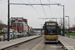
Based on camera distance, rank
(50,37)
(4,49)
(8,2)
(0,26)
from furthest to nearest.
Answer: (0,26), (8,2), (50,37), (4,49)

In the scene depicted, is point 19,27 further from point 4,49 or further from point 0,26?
point 4,49

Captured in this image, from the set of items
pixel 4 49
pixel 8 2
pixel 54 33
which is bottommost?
pixel 4 49

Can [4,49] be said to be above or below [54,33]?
below

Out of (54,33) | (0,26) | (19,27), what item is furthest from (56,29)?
(19,27)

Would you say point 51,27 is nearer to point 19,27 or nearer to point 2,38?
point 2,38

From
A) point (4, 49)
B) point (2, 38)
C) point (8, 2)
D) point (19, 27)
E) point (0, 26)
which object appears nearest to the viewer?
point (4, 49)

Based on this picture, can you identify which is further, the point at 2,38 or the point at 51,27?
the point at 2,38

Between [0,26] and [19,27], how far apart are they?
30.3 m

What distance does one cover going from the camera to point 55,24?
23.4m

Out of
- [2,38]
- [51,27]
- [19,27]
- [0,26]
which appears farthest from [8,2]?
[19,27]

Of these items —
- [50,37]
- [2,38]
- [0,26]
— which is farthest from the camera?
[0,26]

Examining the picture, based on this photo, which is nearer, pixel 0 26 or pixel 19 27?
pixel 0 26

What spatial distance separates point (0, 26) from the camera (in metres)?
98.4

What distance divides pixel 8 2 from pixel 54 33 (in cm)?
954
